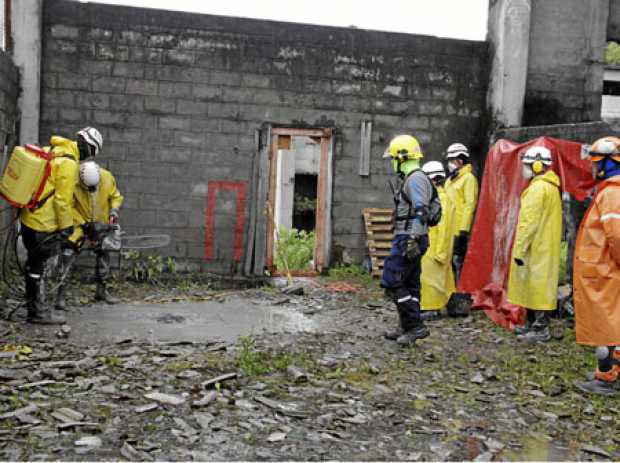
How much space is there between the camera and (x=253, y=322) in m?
6.69

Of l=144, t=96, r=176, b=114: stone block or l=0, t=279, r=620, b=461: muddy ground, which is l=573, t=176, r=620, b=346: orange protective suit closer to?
l=0, t=279, r=620, b=461: muddy ground

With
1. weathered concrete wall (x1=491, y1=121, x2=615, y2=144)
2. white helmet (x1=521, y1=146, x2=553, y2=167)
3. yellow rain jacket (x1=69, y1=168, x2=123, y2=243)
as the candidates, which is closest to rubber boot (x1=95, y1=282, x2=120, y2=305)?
yellow rain jacket (x1=69, y1=168, x2=123, y2=243)

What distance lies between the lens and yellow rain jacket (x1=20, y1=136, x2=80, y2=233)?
5.80 metres

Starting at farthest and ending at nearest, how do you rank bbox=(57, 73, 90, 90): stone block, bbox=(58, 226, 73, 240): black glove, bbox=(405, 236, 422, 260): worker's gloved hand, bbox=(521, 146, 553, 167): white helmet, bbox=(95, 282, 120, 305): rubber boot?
bbox=(57, 73, 90, 90): stone block → bbox=(95, 282, 120, 305): rubber boot → bbox=(521, 146, 553, 167): white helmet → bbox=(58, 226, 73, 240): black glove → bbox=(405, 236, 422, 260): worker's gloved hand

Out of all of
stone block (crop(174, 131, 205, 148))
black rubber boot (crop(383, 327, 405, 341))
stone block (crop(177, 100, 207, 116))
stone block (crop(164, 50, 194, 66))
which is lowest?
black rubber boot (crop(383, 327, 405, 341))

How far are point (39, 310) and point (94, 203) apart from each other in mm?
1460

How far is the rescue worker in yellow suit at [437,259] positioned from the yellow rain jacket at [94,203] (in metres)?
3.55

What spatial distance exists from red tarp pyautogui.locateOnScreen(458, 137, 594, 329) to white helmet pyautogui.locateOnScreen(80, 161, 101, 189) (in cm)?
436

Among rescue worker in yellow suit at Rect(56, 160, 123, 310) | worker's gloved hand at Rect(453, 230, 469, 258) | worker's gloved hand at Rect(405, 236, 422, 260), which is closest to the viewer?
worker's gloved hand at Rect(405, 236, 422, 260)

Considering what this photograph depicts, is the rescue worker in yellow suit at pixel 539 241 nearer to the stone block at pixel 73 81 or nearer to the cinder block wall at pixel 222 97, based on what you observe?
the cinder block wall at pixel 222 97

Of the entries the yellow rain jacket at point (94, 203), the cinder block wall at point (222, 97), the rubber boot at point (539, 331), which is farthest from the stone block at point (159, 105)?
the rubber boot at point (539, 331)

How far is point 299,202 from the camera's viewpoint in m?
18.5

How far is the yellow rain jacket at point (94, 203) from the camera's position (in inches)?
261

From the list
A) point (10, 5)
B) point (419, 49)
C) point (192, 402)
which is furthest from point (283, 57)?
point (192, 402)
